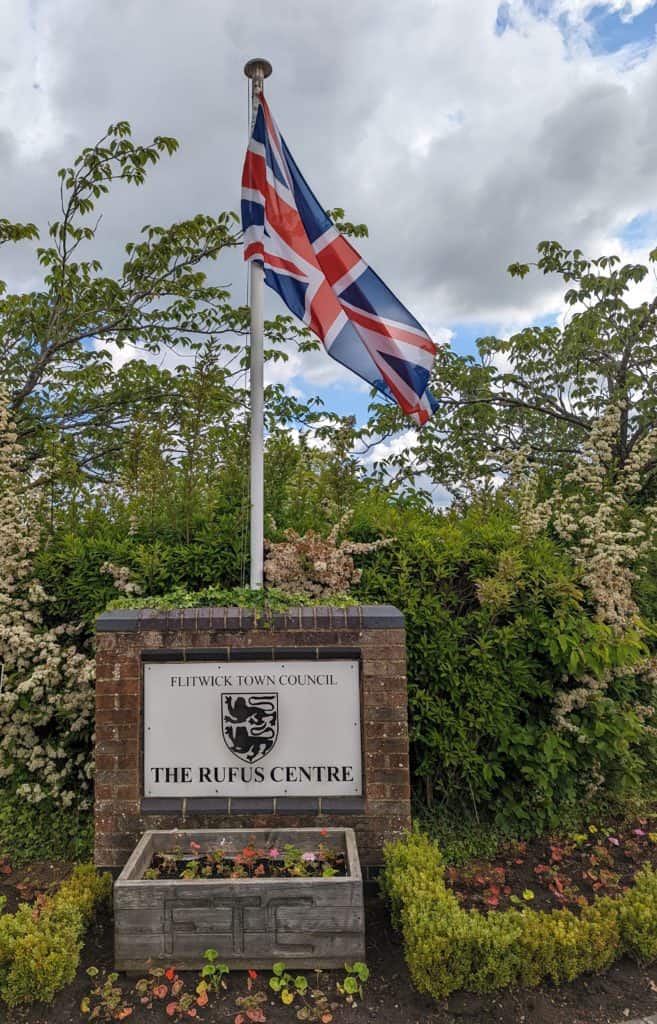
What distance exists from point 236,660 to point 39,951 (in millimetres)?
1477

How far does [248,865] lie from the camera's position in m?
3.24

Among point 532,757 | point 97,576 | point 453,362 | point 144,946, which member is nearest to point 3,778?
point 97,576

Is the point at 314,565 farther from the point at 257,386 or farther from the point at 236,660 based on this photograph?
the point at 257,386

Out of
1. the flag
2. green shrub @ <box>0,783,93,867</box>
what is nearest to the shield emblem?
green shrub @ <box>0,783,93,867</box>

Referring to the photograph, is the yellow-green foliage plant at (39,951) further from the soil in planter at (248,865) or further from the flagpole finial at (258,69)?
the flagpole finial at (258,69)

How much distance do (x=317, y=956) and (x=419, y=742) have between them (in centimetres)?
150

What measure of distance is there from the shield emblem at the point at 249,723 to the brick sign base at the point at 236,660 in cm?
21

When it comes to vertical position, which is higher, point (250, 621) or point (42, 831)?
point (250, 621)

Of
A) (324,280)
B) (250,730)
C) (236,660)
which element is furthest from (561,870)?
(324,280)

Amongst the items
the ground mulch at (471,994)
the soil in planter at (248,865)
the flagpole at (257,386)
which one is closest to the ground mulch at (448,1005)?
the ground mulch at (471,994)

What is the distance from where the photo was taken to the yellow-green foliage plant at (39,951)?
8.77ft

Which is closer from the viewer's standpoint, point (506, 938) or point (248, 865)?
point (506, 938)

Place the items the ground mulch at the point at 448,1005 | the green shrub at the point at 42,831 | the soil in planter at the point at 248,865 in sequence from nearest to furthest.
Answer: the ground mulch at the point at 448,1005, the soil in planter at the point at 248,865, the green shrub at the point at 42,831

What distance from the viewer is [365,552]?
4.41 metres
